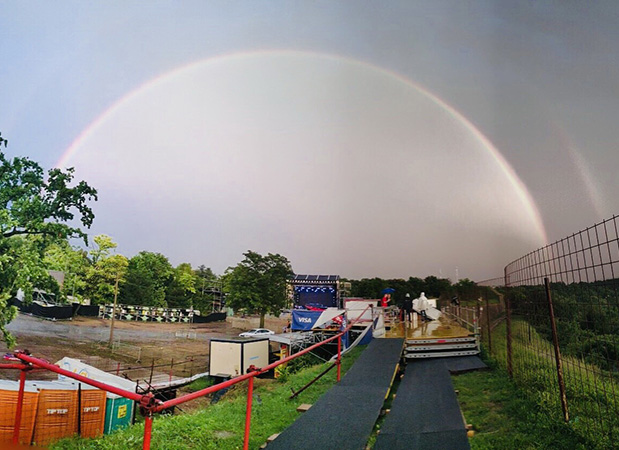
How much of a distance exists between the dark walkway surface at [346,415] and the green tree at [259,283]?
1441 inches

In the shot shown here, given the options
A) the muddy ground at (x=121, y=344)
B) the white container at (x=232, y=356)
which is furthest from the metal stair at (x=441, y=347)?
the muddy ground at (x=121, y=344)

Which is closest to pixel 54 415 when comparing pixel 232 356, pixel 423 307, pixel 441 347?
pixel 441 347

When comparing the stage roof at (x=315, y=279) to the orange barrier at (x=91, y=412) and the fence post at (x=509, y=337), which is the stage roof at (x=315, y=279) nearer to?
the orange barrier at (x=91, y=412)

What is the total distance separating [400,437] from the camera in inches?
157

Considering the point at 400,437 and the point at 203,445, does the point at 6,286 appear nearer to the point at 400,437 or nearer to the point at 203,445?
the point at 203,445

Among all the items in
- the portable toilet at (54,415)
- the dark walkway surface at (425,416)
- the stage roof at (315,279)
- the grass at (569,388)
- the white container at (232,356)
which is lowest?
the white container at (232,356)

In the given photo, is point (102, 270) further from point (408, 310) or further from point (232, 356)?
point (408, 310)

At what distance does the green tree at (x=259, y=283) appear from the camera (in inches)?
1682

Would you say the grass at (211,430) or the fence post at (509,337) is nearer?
the grass at (211,430)

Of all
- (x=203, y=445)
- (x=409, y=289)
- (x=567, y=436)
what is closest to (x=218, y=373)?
(x=203, y=445)

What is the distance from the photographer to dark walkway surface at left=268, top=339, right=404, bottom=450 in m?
3.71

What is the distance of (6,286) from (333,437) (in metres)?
12.8

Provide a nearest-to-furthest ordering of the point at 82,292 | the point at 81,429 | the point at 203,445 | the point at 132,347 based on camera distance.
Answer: the point at 203,445 < the point at 81,429 < the point at 132,347 < the point at 82,292

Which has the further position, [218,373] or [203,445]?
[218,373]
